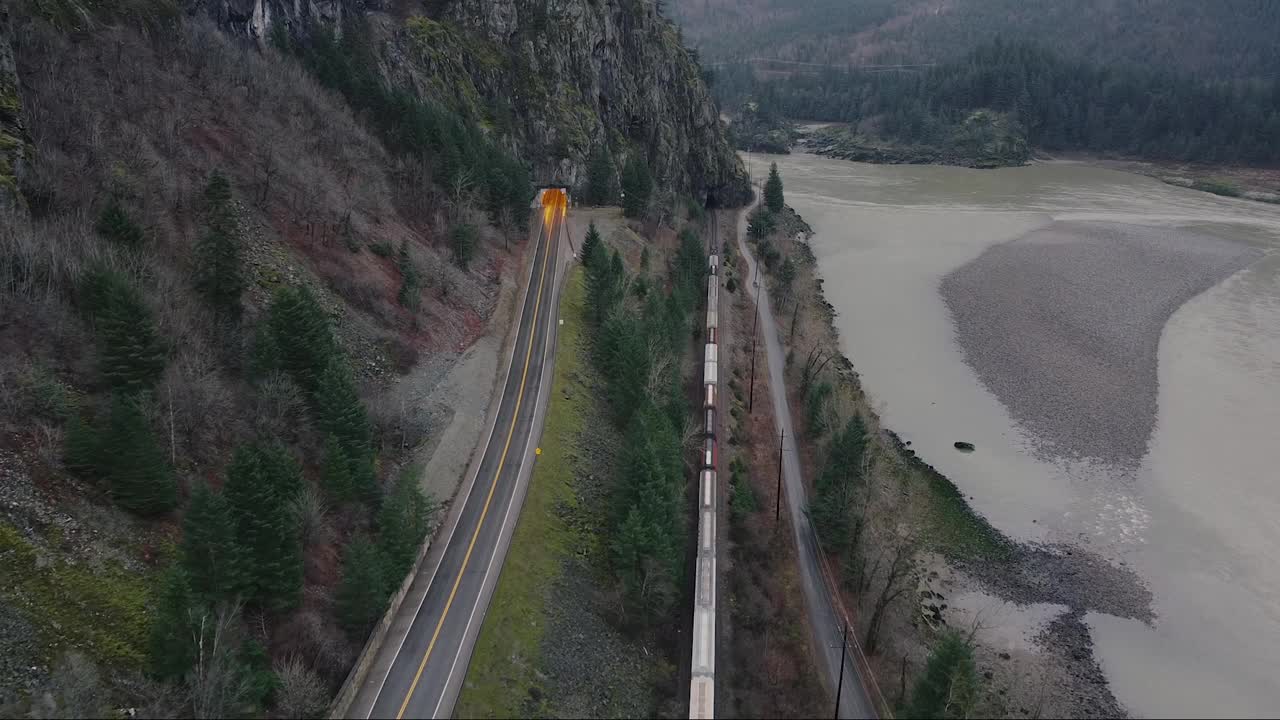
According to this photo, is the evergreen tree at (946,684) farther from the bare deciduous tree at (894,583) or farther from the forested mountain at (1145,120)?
the forested mountain at (1145,120)

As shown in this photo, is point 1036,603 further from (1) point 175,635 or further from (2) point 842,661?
(1) point 175,635

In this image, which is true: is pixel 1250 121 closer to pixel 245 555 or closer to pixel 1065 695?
pixel 1065 695

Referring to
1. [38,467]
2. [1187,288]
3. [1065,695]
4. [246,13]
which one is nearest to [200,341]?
[38,467]

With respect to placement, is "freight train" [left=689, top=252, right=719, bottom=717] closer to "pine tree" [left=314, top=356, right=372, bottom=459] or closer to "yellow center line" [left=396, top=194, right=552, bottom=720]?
"yellow center line" [left=396, top=194, right=552, bottom=720]

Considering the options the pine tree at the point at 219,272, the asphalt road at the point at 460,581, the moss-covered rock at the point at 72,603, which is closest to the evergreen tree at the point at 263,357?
the pine tree at the point at 219,272

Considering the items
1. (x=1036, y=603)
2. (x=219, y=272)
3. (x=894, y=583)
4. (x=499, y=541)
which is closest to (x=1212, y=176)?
(x=1036, y=603)

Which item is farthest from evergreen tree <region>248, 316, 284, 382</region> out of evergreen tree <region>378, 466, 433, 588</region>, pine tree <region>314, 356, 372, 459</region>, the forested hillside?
evergreen tree <region>378, 466, 433, 588</region>
